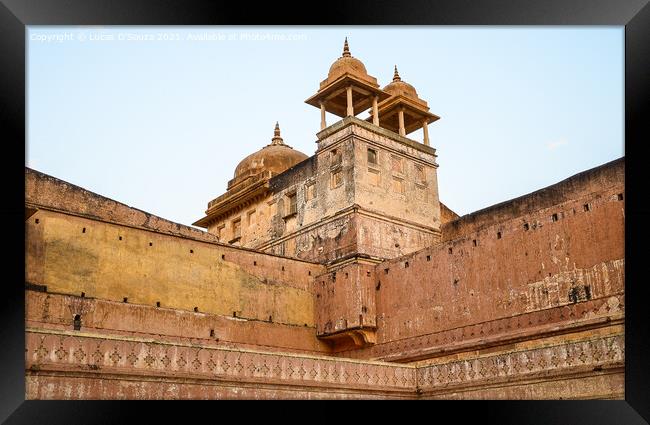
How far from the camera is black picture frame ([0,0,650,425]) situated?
31.1ft

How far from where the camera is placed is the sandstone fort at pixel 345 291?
14.4m

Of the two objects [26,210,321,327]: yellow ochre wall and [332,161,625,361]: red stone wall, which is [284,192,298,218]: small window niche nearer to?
[26,210,321,327]: yellow ochre wall

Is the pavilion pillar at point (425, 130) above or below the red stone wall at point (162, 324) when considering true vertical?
Answer: above

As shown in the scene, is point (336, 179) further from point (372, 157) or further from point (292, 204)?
point (292, 204)

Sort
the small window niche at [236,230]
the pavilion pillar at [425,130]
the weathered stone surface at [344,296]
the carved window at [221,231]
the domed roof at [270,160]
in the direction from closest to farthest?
the weathered stone surface at [344,296] < the pavilion pillar at [425,130] < the small window niche at [236,230] < the carved window at [221,231] < the domed roof at [270,160]

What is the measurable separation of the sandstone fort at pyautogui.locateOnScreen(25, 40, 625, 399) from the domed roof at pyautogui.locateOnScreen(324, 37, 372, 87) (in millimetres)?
79

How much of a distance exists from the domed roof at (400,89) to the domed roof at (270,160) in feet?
19.4

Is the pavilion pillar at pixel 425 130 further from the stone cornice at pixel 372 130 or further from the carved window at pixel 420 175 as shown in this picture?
the carved window at pixel 420 175

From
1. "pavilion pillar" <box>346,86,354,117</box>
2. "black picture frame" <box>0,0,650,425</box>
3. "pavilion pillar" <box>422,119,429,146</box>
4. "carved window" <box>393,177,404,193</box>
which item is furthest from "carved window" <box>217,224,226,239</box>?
"black picture frame" <box>0,0,650,425</box>

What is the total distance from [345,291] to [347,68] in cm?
837
